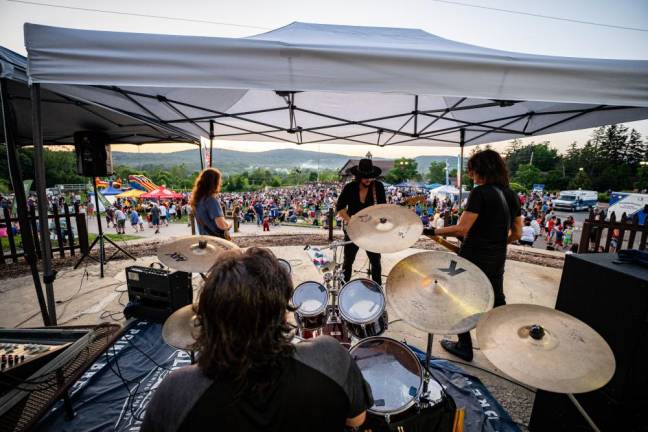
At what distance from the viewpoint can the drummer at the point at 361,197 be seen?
12.3ft

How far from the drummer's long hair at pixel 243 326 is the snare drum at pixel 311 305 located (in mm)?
1646

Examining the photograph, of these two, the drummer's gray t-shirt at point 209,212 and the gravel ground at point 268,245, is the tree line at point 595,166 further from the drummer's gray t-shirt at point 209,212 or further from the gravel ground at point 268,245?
the drummer's gray t-shirt at point 209,212

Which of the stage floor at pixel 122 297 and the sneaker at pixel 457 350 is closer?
the stage floor at pixel 122 297

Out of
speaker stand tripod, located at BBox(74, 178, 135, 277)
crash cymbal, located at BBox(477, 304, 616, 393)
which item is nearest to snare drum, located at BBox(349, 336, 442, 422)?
crash cymbal, located at BBox(477, 304, 616, 393)

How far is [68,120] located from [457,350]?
7.03 meters

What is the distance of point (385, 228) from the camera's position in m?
2.55

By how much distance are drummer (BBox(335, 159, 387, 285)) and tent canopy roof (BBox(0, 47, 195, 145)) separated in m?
3.12

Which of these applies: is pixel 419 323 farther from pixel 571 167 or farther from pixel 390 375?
pixel 571 167

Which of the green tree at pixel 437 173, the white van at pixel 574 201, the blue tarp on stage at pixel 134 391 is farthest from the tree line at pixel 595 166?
the blue tarp on stage at pixel 134 391

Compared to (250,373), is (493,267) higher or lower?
lower

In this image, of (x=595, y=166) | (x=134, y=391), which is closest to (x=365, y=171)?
(x=134, y=391)

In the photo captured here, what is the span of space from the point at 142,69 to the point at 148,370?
277cm

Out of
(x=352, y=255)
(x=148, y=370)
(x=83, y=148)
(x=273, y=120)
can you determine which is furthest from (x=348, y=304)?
(x=83, y=148)

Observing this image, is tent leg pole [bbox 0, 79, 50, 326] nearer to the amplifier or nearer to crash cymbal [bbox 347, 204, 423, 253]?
the amplifier
